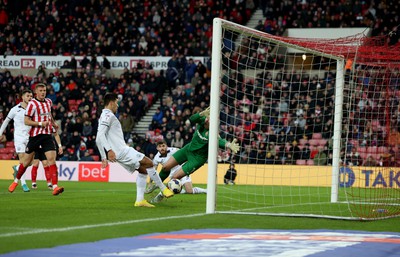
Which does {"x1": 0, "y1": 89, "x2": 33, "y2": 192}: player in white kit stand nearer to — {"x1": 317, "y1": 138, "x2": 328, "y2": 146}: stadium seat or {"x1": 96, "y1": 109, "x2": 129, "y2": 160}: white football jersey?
{"x1": 96, "y1": 109, "x2": 129, "y2": 160}: white football jersey

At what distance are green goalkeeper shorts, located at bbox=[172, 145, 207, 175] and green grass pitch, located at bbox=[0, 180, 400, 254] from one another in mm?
773

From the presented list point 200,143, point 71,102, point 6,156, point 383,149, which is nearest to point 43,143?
point 200,143

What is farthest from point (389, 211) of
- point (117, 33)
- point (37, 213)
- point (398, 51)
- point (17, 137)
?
point (117, 33)

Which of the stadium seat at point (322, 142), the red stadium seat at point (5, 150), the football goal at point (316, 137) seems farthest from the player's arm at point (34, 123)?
the red stadium seat at point (5, 150)

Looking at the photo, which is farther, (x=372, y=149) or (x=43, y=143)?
(x=372, y=149)

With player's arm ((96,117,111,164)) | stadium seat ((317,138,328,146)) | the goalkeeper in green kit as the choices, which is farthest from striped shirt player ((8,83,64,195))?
stadium seat ((317,138,328,146))

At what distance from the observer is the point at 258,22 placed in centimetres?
3681

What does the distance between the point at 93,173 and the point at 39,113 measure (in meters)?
12.9

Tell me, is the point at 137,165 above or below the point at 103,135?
below

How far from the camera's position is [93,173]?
97.3 feet

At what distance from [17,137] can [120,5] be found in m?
20.9

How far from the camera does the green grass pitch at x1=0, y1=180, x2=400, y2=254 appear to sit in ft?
29.2

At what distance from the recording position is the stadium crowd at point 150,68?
2670 centimetres

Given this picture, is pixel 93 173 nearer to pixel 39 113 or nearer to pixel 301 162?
pixel 301 162
